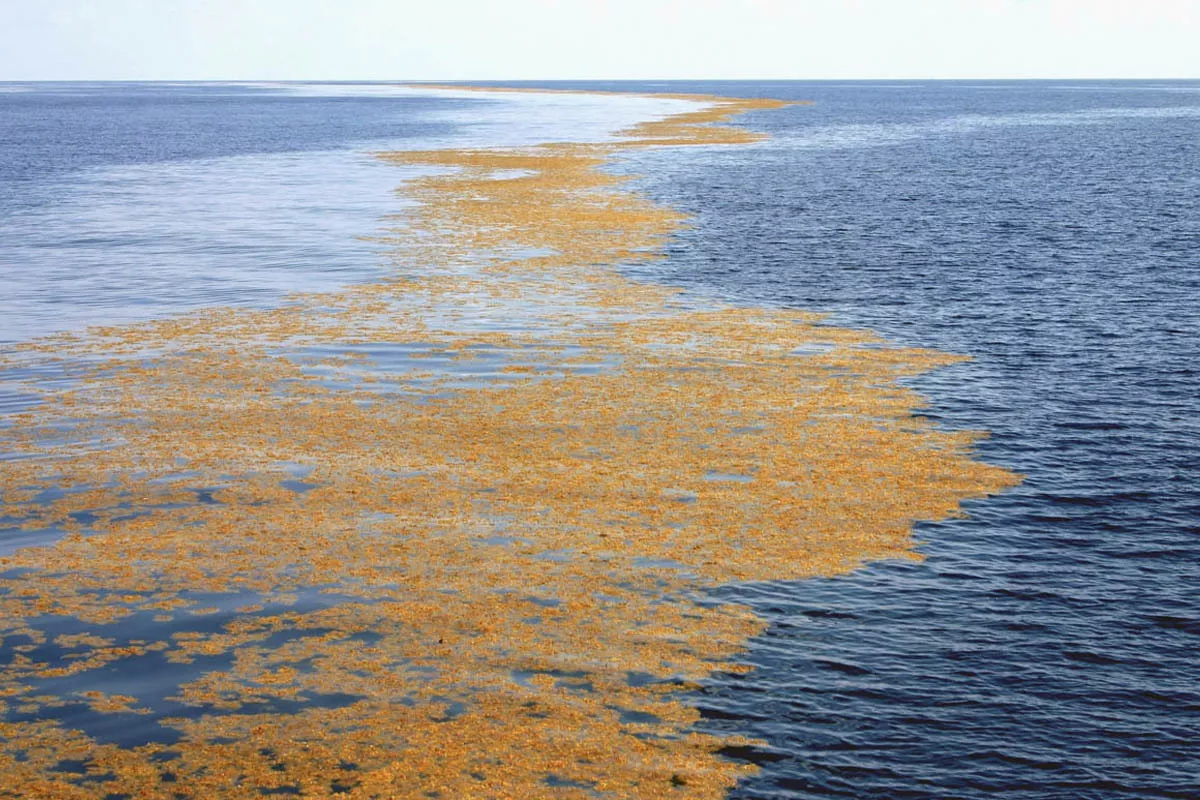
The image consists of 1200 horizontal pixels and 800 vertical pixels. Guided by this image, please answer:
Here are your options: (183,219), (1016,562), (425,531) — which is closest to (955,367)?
(1016,562)

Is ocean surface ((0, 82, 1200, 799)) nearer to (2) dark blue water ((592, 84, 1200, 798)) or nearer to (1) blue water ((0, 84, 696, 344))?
(2) dark blue water ((592, 84, 1200, 798))

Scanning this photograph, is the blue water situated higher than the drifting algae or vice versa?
the blue water

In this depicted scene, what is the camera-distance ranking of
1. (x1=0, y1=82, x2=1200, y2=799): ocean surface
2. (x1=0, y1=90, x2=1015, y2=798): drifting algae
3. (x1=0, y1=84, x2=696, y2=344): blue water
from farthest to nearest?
(x1=0, y1=84, x2=696, y2=344): blue water, (x1=0, y1=82, x2=1200, y2=799): ocean surface, (x1=0, y1=90, x2=1015, y2=798): drifting algae

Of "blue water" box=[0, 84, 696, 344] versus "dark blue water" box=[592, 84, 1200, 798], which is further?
"blue water" box=[0, 84, 696, 344]

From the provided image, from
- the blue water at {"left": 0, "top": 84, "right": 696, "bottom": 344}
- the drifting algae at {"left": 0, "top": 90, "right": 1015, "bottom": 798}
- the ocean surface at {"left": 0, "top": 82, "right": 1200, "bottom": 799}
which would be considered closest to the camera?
the drifting algae at {"left": 0, "top": 90, "right": 1015, "bottom": 798}

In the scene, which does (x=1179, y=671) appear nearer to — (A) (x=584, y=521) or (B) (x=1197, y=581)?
(B) (x=1197, y=581)

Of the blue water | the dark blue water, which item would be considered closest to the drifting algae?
the dark blue water
